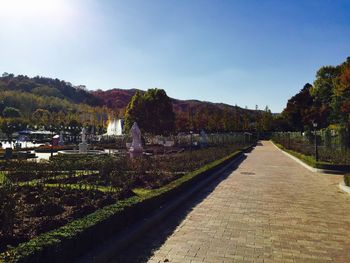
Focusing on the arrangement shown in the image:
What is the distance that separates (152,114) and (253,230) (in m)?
44.1

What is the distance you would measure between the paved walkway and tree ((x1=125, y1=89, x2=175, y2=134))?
38042 millimetres

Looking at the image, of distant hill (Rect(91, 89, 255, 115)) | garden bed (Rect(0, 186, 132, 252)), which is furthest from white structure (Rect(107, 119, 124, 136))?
distant hill (Rect(91, 89, 255, 115))

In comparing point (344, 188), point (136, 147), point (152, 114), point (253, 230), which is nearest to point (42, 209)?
point (253, 230)

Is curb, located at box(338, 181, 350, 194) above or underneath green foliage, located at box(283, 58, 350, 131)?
underneath

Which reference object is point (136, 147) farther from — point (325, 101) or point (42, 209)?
point (325, 101)

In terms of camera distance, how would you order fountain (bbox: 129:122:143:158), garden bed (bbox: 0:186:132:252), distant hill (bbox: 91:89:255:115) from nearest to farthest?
garden bed (bbox: 0:186:132:252), fountain (bbox: 129:122:143:158), distant hill (bbox: 91:89:255:115)

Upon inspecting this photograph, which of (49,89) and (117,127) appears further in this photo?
(49,89)

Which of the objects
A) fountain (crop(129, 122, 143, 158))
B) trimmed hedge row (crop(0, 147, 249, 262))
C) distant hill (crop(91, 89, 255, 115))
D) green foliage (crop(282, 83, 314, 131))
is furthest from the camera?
distant hill (crop(91, 89, 255, 115))

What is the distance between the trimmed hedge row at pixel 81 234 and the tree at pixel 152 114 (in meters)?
41.8

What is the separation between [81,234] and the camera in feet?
17.5

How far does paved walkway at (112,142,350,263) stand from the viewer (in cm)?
599

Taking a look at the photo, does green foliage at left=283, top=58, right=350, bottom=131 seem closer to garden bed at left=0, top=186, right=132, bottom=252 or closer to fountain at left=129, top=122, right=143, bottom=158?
fountain at left=129, top=122, right=143, bottom=158

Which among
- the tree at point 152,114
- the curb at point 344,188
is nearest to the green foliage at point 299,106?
the tree at point 152,114

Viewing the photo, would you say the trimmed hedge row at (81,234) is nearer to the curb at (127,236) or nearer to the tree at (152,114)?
the curb at (127,236)
